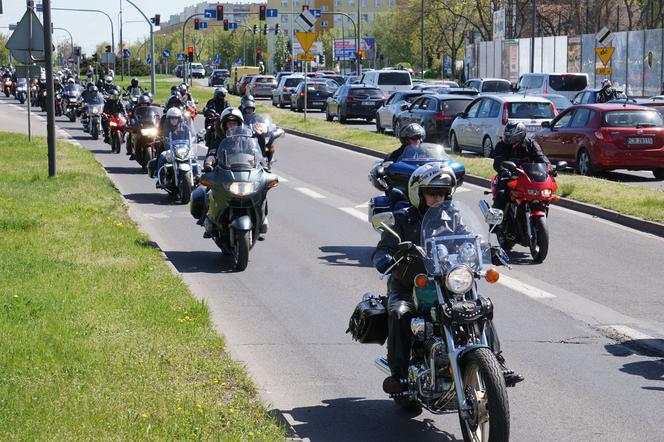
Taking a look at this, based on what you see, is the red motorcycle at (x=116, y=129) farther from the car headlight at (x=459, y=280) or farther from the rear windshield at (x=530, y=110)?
the car headlight at (x=459, y=280)

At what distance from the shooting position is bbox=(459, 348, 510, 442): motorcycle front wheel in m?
5.52

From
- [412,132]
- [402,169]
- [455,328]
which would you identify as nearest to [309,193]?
[402,169]

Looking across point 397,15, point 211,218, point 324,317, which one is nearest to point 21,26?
point 211,218

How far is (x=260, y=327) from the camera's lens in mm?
9461

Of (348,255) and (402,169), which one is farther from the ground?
(402,169)

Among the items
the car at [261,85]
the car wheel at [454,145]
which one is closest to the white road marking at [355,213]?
the car wheel at [454,145]

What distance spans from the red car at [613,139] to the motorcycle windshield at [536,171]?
9.76 meters

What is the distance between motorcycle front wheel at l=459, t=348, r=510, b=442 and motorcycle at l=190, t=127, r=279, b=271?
21.7 ft

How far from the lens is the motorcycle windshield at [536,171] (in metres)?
13.2

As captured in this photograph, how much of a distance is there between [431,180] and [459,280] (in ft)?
2.28

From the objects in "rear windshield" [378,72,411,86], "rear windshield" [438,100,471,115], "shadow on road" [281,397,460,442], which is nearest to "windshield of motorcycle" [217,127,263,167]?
"shadow on road" [281,397,460,442]

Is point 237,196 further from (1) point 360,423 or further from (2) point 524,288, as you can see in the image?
(1) point 360,423

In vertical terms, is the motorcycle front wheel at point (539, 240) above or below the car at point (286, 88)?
below

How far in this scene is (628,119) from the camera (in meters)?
23.0
